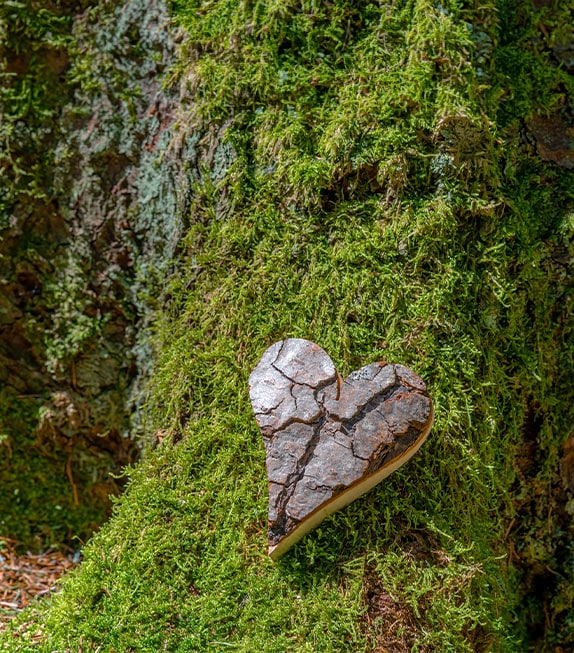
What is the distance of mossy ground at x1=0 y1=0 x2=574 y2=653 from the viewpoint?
183 centimetres

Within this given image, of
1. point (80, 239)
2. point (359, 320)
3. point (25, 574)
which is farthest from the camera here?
point (80, 239)

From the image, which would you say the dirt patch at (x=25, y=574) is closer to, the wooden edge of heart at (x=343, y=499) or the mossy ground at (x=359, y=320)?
the mossy ground at (x=359, y=320)

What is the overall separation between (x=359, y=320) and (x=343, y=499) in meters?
0.60

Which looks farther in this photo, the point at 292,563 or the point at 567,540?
the point at 567,540

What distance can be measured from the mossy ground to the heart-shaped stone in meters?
0.14

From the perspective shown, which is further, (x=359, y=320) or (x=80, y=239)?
(x=80, y=239)

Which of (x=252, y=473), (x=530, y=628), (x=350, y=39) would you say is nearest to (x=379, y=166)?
(x=350, y=39)

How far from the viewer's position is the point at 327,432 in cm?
179

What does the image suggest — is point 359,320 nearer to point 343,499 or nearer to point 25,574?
point 343,499

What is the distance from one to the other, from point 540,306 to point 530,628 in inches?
48.3

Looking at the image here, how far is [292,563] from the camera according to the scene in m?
1.82

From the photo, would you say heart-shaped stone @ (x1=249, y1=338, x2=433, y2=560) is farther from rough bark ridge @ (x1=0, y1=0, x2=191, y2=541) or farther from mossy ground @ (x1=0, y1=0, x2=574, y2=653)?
rough bark ridge @ (x1=0, y1=0, x2=191, y2=541)

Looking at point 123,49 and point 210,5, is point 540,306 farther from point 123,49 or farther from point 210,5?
point 123,49

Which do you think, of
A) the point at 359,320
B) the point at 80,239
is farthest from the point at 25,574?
the point at 359,320
